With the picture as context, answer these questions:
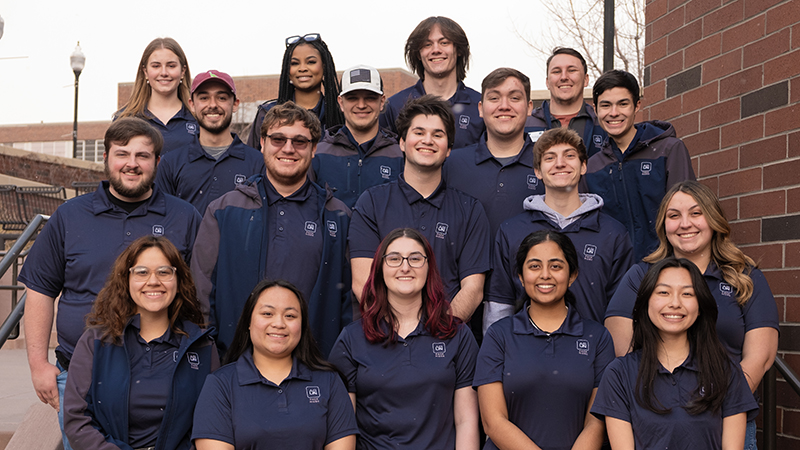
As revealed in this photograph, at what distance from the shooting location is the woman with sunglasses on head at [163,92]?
5731 mm

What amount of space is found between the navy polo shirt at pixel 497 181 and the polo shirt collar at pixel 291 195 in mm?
913

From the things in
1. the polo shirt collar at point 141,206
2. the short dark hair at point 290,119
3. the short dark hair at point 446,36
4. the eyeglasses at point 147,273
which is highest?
the short dark hair at point 446,36

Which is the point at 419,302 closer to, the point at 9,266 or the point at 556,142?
the point at 556,142

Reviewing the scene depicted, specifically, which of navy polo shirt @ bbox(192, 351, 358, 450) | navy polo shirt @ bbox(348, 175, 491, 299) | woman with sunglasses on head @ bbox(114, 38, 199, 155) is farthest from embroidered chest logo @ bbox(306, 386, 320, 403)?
woman with sunglasses on head @ bbox(114, 38, 199, 155)

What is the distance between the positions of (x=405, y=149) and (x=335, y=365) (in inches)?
55.0

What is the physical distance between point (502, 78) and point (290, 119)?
139 centimetres

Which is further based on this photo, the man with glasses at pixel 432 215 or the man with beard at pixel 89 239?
the man with glasses at pixel 432 215

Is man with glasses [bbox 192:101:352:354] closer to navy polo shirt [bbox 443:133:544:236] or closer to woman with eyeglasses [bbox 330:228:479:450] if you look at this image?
woman with eyeglasses [bbox 330:228:479:450]

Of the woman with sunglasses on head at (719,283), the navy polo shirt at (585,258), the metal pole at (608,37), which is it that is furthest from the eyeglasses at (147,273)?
the metal pole at (608,37)

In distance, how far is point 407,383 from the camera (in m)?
3.82

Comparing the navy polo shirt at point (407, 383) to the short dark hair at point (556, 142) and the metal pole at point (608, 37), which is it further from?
the metal pole at point (608, 37)

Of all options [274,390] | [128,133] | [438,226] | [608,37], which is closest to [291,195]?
[438,226]

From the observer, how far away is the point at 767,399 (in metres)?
4.26

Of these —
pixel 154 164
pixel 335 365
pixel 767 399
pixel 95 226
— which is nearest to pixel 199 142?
pixel 154 164
